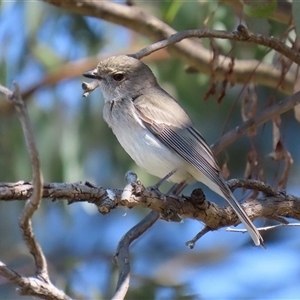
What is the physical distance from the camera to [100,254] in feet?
16.1

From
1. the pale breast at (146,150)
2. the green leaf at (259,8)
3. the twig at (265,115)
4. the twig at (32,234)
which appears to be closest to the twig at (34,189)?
the twig at (32,234)

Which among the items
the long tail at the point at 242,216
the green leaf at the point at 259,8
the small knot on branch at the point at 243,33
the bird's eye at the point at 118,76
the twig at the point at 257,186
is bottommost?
the long tail at the point at 242,216

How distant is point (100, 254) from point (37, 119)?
105cm

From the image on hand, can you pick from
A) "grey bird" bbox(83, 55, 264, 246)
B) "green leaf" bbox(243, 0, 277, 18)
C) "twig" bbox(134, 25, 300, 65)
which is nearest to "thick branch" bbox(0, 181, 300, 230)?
"grey bird" bbox(83, 55, 264, 246)

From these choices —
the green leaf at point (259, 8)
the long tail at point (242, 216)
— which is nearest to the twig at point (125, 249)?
the long tail at point (242, 216)

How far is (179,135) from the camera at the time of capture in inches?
123

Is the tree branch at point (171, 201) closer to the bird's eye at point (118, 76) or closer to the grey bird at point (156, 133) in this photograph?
the grey bird at point (156, 133)

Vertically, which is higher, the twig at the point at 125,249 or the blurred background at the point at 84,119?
the blurred background at the point at 84,119

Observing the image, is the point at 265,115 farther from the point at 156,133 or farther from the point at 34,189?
the point at 34,189

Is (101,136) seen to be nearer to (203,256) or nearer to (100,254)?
(100,254)

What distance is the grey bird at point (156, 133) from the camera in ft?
9.75

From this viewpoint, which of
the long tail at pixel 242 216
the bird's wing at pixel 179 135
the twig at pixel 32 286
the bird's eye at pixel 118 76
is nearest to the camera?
the twig at pixel 32 286

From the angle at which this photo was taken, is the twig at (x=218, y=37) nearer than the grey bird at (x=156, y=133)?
Yes

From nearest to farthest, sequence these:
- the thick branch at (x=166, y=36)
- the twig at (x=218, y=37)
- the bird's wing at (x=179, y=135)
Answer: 1. the twig at (x=218, y=37)
2. the bird's wing at (x=179, y=135)
3. the thick branch at (x=166, y=36)
